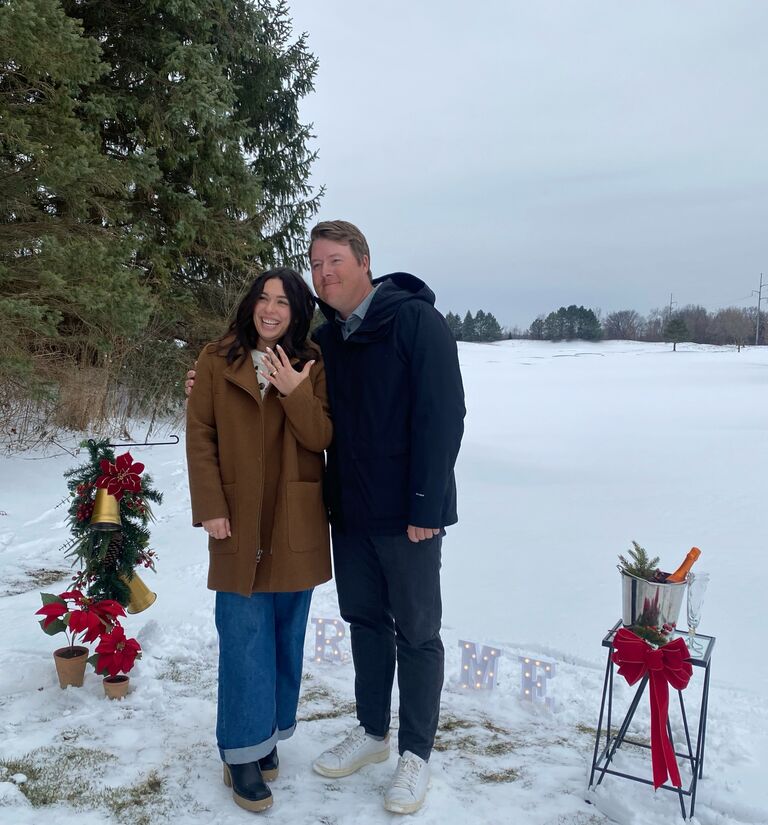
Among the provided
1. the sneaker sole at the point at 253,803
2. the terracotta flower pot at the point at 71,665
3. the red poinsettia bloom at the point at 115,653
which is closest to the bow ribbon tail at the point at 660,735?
the sneaker sole at the point at 253,803

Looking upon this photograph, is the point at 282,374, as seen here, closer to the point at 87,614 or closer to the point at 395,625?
the point at 395,625

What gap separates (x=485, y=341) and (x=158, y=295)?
1859 inches

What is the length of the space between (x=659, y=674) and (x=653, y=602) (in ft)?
0.77

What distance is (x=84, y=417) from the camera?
9.31 metres

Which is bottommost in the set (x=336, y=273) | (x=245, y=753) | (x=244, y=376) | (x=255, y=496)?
(x=245, y=753)

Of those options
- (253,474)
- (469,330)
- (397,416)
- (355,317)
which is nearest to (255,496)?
(253,474)

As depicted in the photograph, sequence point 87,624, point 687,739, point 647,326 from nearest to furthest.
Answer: point 687,739
point 87,624
point 647,326

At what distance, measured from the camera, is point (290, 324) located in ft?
8.23

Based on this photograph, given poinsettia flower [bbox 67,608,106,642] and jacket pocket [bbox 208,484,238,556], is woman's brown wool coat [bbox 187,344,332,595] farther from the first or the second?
poinsettia flower [bbox 67,608,106,642]

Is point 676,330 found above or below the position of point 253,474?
above

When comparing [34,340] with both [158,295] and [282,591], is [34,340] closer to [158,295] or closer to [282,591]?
[158,295]

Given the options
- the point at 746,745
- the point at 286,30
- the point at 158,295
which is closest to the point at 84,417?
the point at 158,295

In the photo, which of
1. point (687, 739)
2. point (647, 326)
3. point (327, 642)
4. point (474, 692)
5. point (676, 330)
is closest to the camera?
point (687, 739)

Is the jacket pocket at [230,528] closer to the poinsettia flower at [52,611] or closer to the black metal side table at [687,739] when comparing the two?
the poinsettia flower at [52,611]
